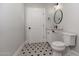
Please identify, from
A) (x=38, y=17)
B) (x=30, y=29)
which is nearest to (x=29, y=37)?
(x=30, y=29)

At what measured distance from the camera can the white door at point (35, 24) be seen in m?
4.04

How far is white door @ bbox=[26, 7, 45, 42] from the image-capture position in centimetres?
404

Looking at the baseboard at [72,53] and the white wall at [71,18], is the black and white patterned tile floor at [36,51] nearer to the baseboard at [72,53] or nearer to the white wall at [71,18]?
the baseboard at [72,53]

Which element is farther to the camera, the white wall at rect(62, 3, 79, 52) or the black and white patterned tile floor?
the black and white patterned tile floor

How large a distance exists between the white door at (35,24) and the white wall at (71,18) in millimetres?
1326

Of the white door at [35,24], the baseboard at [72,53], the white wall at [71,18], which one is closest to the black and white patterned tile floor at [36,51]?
the baseboard at [72,53]

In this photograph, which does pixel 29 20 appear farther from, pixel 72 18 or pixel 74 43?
pixel 74 43

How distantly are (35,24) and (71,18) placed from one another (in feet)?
6.21

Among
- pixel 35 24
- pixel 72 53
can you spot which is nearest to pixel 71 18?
pixel 72 53

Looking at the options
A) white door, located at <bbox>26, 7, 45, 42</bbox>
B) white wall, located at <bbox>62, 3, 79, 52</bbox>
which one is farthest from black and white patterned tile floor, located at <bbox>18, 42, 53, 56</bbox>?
white door, located at <bbox>26, 7, 45, 42</bbox>

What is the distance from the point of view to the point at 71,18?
8.82 ft

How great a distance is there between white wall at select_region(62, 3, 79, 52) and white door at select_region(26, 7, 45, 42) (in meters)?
1.33

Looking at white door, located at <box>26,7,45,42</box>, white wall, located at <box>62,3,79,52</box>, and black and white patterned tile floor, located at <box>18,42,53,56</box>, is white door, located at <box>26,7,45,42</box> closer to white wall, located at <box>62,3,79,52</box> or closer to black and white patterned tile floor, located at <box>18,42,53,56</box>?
black and white patterned tile floor, located at <box>18,42,53,56</box>

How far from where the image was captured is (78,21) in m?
2.38
